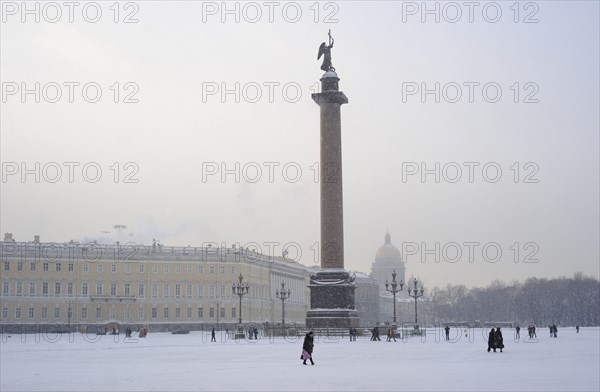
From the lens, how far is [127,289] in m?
93.8

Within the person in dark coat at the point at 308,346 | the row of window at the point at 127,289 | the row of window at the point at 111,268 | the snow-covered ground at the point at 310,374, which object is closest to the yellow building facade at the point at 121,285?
the row of window at the point at 111,268

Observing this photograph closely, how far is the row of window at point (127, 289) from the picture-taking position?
89.5 meters

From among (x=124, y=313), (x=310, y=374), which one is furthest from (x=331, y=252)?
(x=124, y=313)

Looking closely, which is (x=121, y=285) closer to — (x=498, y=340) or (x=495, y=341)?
(x=495, y=341)

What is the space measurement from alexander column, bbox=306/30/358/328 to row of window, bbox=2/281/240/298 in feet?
162

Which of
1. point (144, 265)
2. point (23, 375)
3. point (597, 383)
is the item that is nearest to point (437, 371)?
point (597, 383)

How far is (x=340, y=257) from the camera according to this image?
48.4 meters

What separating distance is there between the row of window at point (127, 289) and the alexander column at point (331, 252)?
162 feet

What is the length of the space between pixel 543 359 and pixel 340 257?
888 inches

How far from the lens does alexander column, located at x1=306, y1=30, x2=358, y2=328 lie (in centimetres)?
4769

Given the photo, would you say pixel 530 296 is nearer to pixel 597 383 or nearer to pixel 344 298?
pixel 344 298

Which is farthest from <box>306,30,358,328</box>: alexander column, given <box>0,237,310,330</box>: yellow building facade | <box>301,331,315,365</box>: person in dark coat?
<box>0,237,310,330</box>: yellow building facade

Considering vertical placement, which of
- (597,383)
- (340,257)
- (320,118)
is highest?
(320,118)

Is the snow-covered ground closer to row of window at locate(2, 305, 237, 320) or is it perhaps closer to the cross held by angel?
the cross held by angel
